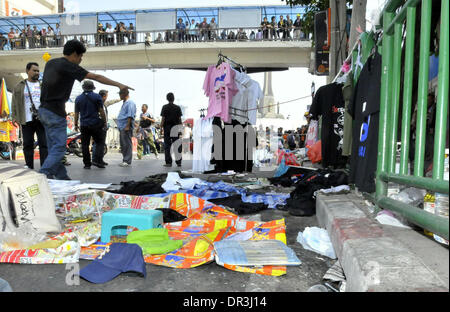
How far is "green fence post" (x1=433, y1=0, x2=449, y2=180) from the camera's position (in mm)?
1319

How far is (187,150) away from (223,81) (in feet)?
33.8

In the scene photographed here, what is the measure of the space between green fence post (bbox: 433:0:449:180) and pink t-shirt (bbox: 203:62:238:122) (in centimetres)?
569

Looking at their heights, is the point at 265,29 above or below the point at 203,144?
above

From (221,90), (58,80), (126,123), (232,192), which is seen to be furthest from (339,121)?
(126,123)

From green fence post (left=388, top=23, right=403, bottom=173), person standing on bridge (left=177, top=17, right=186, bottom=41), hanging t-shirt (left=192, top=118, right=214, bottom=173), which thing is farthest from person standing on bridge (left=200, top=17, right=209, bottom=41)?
green fence post (left=388, top=23, right=403, bottom=173)

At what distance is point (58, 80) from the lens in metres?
4.42

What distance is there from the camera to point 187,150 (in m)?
17.0

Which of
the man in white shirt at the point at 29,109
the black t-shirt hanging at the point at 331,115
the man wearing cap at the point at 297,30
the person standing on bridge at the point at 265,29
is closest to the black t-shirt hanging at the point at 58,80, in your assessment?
the man in white shirt at the point at 29,109

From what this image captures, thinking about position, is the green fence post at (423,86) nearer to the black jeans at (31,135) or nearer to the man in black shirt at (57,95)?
the man in black shirt at (57,95)

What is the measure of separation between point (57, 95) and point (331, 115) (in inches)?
149

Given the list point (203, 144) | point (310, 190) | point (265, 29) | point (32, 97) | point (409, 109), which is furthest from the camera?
point (265, 29)

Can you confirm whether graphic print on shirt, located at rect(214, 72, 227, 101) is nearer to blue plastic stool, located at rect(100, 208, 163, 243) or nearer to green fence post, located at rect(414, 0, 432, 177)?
blue plastic stool, located at rect(100, 208, 163, 243)

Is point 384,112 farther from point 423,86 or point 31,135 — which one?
point 31,135
